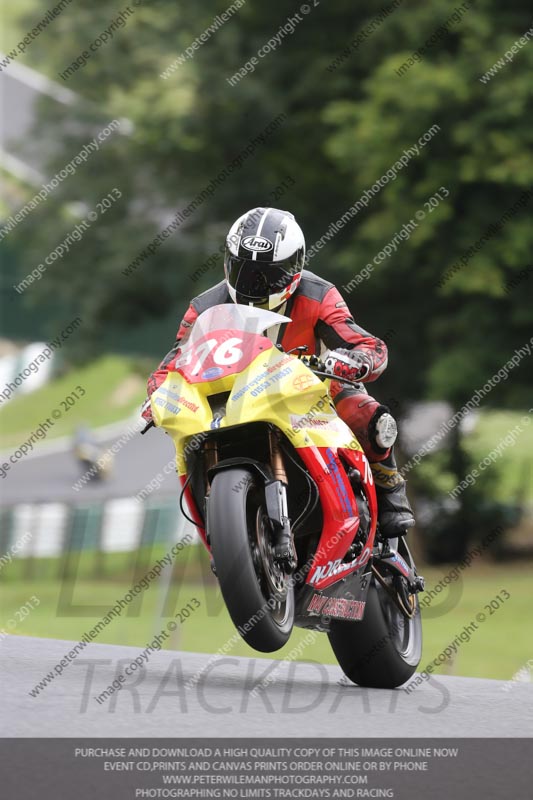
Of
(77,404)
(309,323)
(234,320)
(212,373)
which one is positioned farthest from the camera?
(77,404)

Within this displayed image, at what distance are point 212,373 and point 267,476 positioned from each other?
0.52 metres

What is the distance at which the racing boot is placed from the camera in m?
7.02

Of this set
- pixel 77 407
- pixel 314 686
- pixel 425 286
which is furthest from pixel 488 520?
pixel 77 407

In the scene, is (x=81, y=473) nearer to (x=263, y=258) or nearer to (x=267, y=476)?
(x=263, y=258)

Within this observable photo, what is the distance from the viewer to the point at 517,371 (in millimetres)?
21141

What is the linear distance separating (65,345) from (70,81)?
5305mm

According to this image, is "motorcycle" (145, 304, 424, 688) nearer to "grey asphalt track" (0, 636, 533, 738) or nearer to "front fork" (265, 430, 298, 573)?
"front fork" (265, 430, 298, 573)

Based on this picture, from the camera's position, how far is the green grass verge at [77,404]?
47688 mm

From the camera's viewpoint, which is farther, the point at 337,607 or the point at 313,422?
the point at 337,607

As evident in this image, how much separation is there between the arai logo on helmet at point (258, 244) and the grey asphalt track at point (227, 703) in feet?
6.54

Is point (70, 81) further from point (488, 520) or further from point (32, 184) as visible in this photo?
point (488, 520)

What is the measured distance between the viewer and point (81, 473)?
41.7 meters

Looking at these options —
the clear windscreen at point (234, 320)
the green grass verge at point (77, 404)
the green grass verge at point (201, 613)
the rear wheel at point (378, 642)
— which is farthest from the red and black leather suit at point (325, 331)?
the green grass verge at point (77, 404)
